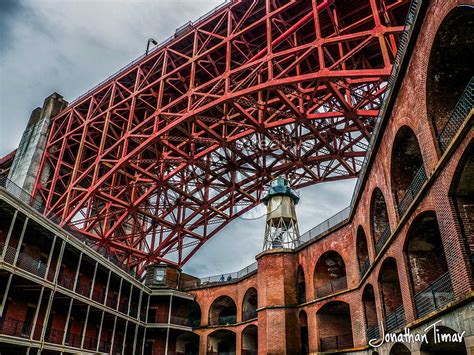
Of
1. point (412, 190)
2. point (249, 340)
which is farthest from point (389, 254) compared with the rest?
point (249, 340)

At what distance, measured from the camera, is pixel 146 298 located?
3077 cm

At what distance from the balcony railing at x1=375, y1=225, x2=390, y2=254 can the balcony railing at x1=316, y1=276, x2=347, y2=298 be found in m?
5.75

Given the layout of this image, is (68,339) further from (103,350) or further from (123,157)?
(123,157)

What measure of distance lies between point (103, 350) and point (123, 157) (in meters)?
11.6

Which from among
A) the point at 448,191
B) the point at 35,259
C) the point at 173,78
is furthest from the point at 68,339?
the point at 448,191

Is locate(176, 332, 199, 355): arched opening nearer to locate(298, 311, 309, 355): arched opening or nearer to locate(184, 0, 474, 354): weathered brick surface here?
locate(184, 0, 474, 354): weathered brick surface

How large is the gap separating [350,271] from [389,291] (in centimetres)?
442

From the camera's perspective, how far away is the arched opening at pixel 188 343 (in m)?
31.4

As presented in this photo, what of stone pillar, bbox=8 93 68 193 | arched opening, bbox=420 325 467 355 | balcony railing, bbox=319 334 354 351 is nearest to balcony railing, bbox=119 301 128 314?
stone pillar, bbox=8 93 68 193

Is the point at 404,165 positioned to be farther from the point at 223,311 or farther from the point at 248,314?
the point at 223,311

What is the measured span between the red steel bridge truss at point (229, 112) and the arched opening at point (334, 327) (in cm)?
881

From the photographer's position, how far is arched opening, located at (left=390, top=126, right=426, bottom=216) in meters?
13.0

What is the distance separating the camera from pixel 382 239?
15836 mm

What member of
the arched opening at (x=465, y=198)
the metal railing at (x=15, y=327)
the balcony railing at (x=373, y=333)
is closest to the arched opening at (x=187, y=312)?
the metal railing at (x=15, y=327)
